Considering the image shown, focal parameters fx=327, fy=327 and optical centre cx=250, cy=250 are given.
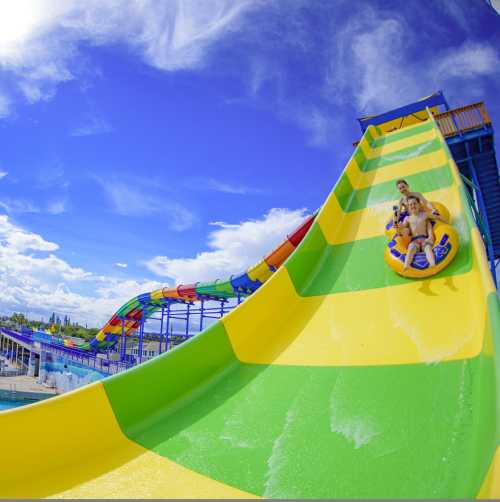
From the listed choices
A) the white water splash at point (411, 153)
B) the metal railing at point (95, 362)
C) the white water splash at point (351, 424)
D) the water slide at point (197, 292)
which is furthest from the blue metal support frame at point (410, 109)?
the metal railing at point (95, 362)

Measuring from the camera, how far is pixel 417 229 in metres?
2.54

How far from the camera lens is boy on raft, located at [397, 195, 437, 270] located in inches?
90.6

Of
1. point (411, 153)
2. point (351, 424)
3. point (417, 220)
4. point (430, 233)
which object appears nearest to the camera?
point (351, 424)

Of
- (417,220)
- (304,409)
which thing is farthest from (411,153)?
(304,409)

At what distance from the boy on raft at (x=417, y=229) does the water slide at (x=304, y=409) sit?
0.53ft

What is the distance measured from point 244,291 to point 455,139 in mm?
6383

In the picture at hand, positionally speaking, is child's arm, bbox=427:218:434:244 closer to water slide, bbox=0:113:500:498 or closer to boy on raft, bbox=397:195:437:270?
boy on raft, bbox=397:195:437:270

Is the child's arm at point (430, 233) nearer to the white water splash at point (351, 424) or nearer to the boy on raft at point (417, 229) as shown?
the boy on raft at point (417, 229)

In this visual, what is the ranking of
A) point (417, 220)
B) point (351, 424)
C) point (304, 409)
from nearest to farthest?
point (351, 424) < point (304, 409) < point (417, 220)

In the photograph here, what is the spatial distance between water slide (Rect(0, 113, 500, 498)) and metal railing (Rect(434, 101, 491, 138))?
20.5 feet

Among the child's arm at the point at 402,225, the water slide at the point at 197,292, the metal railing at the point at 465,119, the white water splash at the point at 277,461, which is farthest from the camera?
the water slide at the point at 197,292

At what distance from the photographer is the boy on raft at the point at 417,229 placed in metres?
2.30

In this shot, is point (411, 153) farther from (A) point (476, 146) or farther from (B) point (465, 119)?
(A) point (476, 146)

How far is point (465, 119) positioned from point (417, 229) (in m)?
6.49
